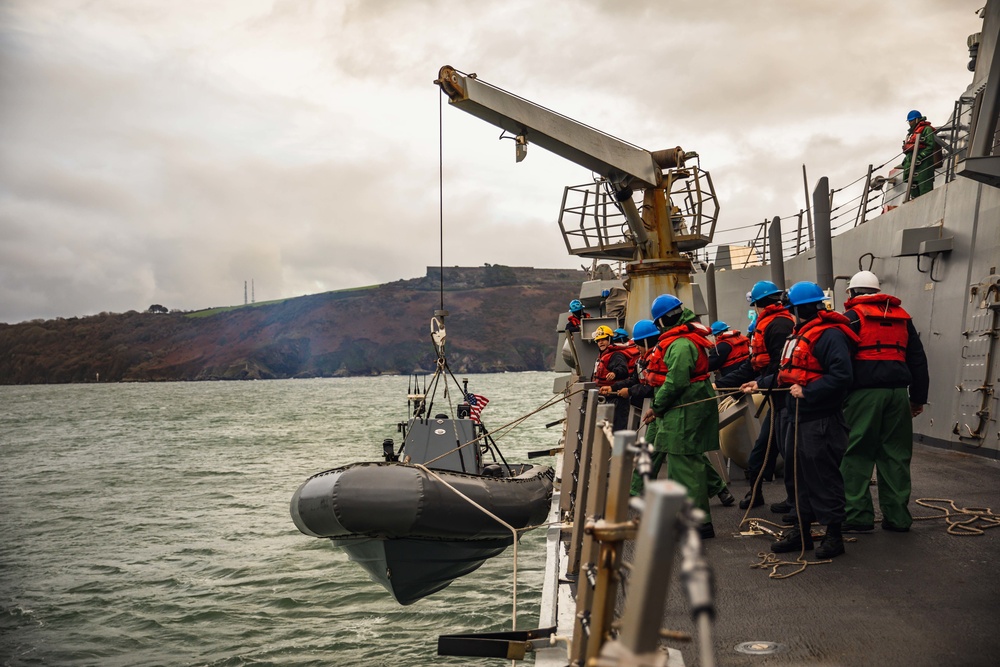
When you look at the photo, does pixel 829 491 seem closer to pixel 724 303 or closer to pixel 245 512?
pixel 245 512

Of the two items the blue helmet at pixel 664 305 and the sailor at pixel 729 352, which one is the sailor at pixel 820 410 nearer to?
the blue helmet at pixel 664 305

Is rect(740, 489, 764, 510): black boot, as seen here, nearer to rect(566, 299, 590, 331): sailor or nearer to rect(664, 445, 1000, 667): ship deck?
rect(664, 445, 1000, 667): ship deck

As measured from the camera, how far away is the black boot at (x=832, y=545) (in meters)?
5.39

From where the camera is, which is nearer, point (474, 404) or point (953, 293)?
point (953, 293)

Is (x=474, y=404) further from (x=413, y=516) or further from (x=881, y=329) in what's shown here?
(x=881, y=329)

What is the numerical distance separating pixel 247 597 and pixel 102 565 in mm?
4172

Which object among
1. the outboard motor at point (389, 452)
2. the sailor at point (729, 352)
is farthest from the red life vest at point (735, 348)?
the outboard motor at point (389, 452)

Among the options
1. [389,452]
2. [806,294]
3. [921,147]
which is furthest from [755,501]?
[921,147]

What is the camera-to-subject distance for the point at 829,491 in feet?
17.5

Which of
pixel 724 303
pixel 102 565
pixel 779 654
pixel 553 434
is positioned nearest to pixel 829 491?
pixel 779 654

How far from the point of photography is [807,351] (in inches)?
215

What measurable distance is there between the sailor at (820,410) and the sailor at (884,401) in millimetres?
434

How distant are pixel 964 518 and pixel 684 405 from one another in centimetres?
245

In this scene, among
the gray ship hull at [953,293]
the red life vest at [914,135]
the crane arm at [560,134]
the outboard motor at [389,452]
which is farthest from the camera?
the red life vest at [914,135]
